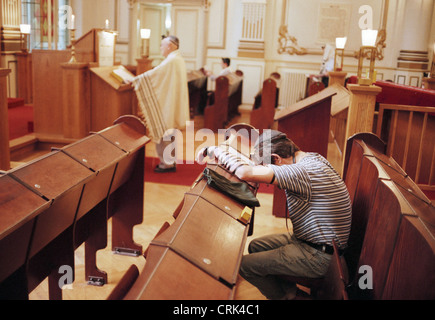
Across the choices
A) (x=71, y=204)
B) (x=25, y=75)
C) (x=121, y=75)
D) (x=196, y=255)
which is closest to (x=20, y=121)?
(x=25, y=75)

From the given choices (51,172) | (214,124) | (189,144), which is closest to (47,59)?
(189,144)

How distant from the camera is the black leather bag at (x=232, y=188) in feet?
8.39

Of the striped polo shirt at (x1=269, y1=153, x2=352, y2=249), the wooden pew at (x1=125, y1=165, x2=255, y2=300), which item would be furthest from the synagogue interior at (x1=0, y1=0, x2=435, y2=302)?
the striped polo shirt at (x1=269, y1=153, x2=352, y2=249)

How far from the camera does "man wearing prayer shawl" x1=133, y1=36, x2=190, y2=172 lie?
20.4 feet

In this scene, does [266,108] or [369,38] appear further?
[266,108]

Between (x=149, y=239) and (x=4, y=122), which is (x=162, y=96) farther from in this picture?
(x=149, y=239)

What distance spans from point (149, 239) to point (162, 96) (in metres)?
2.67

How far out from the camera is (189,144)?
25.8ft

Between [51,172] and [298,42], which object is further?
[298,42]

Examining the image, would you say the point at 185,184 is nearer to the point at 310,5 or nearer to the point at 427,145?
the point at 427,145

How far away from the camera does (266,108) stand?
9.35m

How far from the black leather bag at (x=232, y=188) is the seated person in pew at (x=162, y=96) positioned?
3572mm

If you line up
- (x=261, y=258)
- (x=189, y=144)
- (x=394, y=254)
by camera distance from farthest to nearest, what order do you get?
1. (x=189, y=144)
2. (x=261, y=258)
3. (x=394, y=254)
